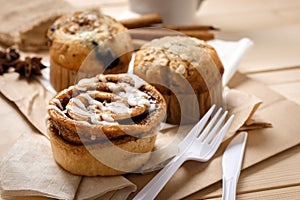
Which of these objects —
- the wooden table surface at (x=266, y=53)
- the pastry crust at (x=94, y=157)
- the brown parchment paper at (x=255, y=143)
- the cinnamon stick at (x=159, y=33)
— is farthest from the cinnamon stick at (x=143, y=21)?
the pastry crust at (x=94, y=157)

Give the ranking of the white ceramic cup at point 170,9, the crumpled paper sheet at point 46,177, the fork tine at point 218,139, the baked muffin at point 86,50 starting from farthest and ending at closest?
the white ceramic cup at point 170,9
the baked muffin at point 86,50
the fork tine at point 218,139
the crumpled paper sheet at point 46,177

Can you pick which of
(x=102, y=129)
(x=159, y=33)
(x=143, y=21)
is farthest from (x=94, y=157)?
(x=143, y=21)

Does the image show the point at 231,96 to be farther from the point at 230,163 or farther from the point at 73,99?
the point at 73,99

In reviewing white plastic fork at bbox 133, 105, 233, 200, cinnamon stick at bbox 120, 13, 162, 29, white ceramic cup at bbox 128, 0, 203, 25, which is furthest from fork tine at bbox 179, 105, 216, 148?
white ceramic cup at bbox 128, 0, 203, 25

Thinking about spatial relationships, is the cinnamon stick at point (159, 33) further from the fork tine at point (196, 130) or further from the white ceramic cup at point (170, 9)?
the fork tine at point (196, 130)

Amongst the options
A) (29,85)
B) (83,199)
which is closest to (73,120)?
(83,199)

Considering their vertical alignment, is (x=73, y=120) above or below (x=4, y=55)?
above
